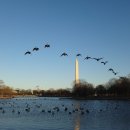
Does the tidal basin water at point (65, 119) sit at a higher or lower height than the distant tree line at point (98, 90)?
lower

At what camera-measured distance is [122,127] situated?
41.9m

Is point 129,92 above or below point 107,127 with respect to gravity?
above

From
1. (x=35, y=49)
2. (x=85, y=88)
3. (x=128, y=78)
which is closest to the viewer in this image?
(x=35, y=49)

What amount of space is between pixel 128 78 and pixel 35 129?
421 ft

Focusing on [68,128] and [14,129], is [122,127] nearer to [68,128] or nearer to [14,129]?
[68,128]

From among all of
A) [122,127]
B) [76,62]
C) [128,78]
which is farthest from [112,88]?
[122,127]

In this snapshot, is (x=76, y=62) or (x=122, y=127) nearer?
(x=122, y=127)

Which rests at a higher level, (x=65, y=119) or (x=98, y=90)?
(x=98, y=90)

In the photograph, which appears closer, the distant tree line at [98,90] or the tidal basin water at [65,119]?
the tidal basin water at [65,119]

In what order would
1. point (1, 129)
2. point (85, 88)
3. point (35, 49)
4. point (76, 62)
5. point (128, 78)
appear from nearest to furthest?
point (35, 49)
point (1, 129)
point (76, 62)
point (128, 78)
point (85, 88)

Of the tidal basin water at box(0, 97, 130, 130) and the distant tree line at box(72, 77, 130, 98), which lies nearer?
the tidal basin water at box(0, 97, 130, 130)

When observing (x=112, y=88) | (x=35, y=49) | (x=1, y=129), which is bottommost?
(x=1, y=129)

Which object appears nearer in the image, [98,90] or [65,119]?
[65,119]

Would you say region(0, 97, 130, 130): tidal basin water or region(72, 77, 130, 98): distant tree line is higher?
region(72, 77, 130, 98): distant tree line
